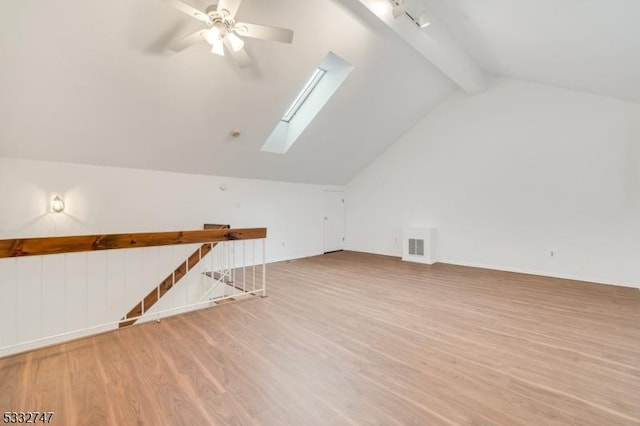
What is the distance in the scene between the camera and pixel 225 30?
2.62 metres

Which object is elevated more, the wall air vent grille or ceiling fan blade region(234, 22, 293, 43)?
ceiling fan blade region(234, 22, 293, 43)

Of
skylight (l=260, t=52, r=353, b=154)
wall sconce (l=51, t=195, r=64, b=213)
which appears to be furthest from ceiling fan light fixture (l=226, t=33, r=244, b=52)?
wall sconce (l=51, t=195, r=64, b=213)

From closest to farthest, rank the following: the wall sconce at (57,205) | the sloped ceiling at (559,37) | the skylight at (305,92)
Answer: the sloped ceiling at (559,37), the wall sconce at (57,205), the skylight at (305,92)

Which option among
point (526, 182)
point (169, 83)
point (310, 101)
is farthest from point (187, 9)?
point (526, 182)

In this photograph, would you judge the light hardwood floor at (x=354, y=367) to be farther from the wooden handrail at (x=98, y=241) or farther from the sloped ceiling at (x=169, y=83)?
the sloped ceiling at (x=169, y=83)

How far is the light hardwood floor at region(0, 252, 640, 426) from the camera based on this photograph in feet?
5.79

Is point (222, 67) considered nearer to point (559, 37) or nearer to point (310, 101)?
point (310, 101)

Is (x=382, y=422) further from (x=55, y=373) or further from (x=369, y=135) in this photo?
(x=369, y=135)

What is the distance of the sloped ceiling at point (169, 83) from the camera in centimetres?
280

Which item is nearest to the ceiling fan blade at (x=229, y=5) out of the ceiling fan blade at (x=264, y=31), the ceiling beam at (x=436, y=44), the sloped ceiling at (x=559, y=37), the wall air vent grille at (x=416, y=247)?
the ceiling fan blade at (x=264, y=31)

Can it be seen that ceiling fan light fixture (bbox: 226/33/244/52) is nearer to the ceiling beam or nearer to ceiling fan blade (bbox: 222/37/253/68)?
ceiling fan blade (bbox: 222/37/253/68)

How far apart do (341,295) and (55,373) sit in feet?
9.91

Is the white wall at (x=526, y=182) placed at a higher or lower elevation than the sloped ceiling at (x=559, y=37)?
lower

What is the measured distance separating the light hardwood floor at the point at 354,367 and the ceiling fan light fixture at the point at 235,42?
2843mm
